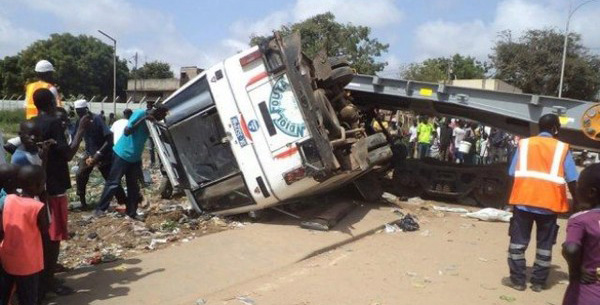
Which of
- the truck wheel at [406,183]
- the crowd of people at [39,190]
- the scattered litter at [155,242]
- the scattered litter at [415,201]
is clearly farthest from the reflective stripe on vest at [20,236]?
the truck wheel at [406,183]

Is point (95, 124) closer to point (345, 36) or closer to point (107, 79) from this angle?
point (345, 36)

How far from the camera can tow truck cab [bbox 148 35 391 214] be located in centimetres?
604

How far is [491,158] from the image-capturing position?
13.7 m

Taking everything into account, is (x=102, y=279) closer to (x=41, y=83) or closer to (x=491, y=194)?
(x=41, y=83)

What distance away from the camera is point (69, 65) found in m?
48.2

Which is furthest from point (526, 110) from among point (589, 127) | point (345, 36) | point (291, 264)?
point (345, 36)

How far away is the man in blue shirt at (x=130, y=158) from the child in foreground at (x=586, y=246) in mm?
4800

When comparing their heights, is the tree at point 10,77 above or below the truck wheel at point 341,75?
above

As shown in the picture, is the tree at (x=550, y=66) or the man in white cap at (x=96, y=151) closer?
the man in white cap at (x=96, y=151)

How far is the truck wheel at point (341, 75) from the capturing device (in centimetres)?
733

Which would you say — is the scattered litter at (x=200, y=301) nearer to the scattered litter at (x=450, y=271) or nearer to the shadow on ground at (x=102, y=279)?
the shadow on ground at (x=102, y=279)

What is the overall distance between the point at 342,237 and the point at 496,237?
2087mm

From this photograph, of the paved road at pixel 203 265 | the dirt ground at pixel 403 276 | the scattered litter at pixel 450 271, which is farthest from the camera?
the scattered litter at pixel 450 271

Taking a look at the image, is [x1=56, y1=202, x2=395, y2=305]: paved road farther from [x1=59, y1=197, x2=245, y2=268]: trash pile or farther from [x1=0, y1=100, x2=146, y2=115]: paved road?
[x1=0, y1=100, x2=146, y2=115]: paved road
